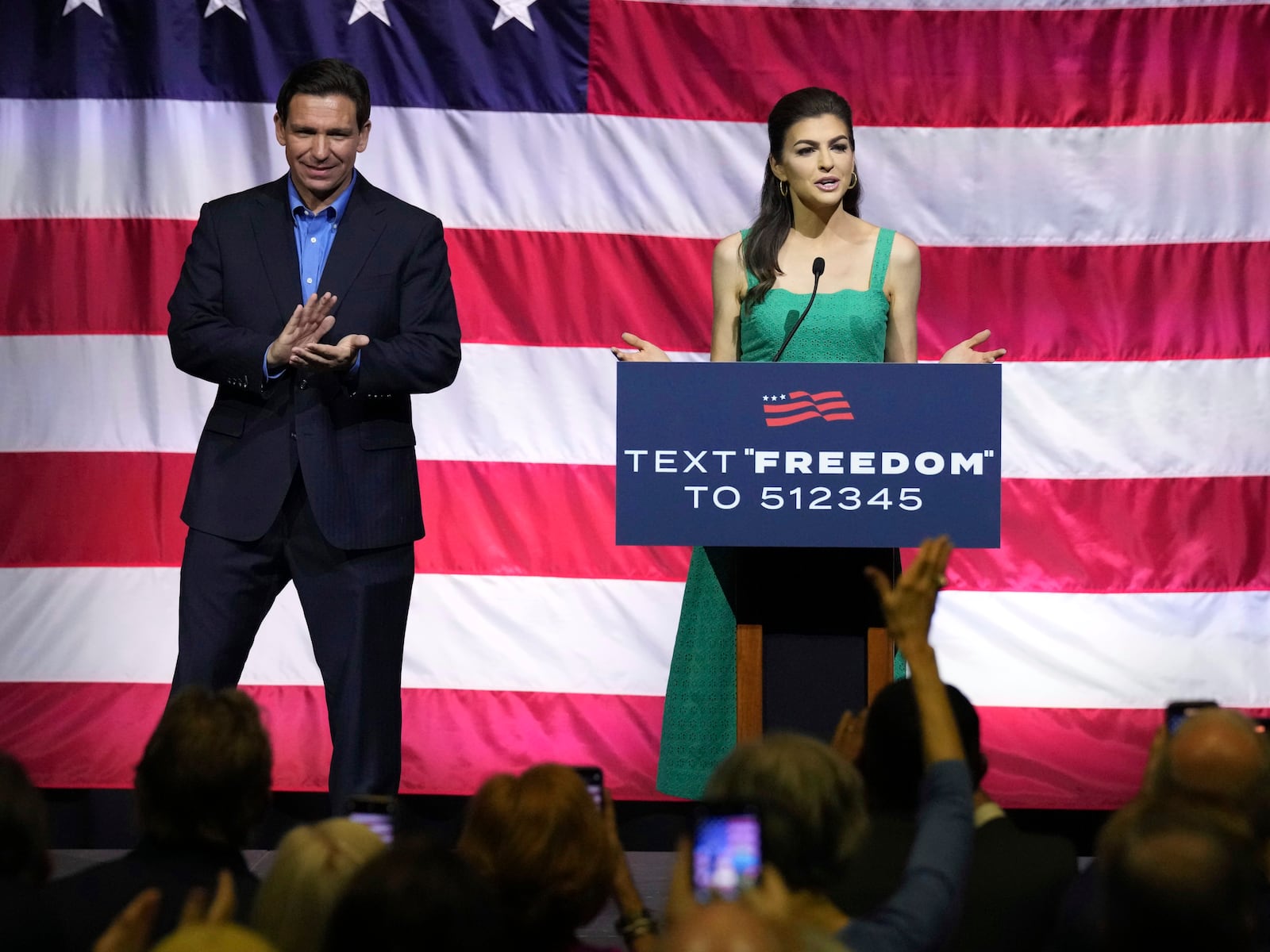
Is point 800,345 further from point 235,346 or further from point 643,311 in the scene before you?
point 643,311

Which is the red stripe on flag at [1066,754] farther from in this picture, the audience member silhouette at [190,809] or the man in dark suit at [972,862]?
the audience member silhouette at [190,809]

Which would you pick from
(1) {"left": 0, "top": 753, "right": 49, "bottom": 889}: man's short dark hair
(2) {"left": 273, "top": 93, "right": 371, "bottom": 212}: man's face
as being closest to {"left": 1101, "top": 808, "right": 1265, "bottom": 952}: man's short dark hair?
(1) {"left": 0, "top": 753, "right": 49, "bottom": 889}: man's short dark hair

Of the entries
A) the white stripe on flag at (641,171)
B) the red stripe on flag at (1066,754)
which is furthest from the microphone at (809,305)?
the red stripe on flag at (1066,754)

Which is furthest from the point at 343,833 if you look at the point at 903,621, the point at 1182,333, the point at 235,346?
the point at 1182,333

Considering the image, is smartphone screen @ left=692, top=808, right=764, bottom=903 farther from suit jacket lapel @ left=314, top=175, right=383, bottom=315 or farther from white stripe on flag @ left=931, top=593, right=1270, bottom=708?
white stripe on flag @ left=931, top=593, right=1270, bottom=708

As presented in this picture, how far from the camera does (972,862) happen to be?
180cm

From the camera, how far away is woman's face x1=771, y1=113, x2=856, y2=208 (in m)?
3.27

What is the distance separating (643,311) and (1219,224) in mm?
1689

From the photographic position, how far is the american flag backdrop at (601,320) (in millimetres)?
4703

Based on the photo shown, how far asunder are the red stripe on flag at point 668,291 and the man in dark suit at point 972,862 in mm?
2883

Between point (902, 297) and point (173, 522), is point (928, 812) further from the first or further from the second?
point (173, 522)

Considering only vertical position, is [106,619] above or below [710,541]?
below

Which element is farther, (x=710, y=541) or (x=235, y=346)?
(x=235, y=346)

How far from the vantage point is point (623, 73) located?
4.77m
